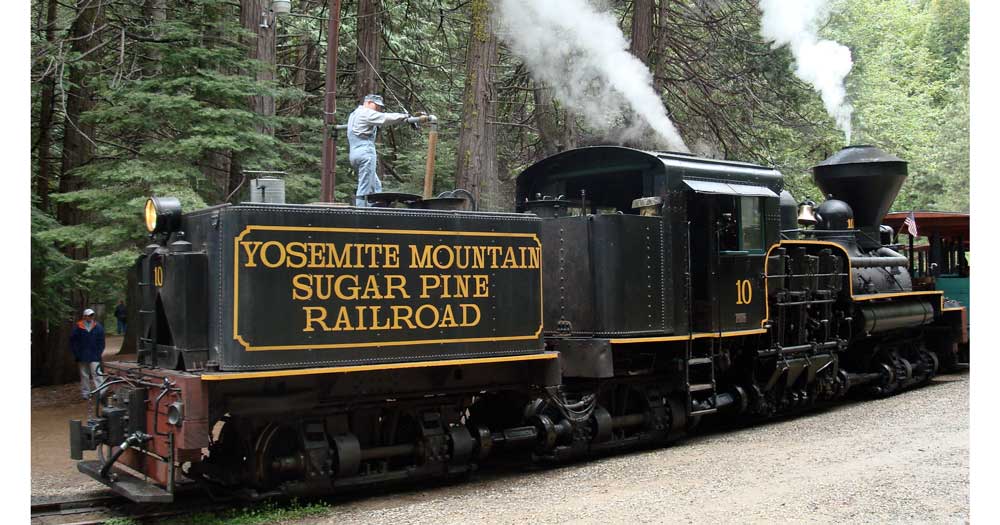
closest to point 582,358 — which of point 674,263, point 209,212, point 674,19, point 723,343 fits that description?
point 674,263

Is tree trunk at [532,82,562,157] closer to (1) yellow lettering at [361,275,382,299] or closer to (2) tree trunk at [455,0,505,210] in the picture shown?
(2) tree trunk at [455,0,505,210]

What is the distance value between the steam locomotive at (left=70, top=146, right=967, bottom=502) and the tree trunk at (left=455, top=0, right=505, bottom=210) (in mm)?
2531

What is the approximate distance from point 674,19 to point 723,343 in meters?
9.97

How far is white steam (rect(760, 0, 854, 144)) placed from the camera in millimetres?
16312

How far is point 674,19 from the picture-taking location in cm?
1825

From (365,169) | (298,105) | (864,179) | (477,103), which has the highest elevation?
(298,105)

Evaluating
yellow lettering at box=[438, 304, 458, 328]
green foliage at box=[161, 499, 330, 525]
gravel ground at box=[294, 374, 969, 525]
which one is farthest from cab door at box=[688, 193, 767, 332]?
green foliage at box=[161, 499, 330, 525]

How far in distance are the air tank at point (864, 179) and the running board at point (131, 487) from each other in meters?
10.6

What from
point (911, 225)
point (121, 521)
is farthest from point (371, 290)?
point (911, 225)

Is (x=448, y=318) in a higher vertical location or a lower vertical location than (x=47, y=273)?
lower

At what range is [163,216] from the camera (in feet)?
23.6

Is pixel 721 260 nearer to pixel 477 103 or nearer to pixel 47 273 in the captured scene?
pixel 477 103

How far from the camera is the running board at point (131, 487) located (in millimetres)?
6371

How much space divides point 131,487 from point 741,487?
4.88 metres
